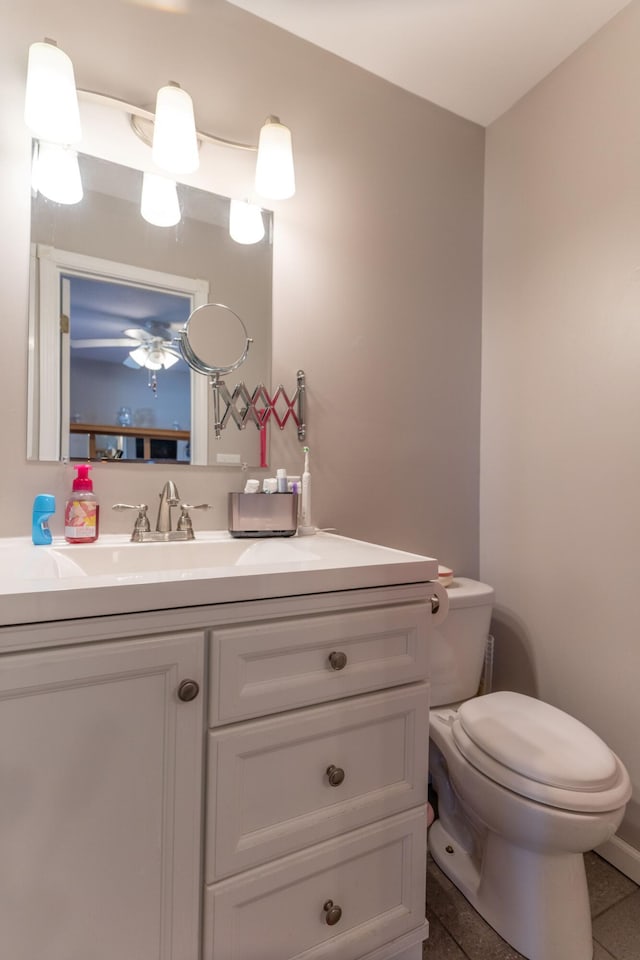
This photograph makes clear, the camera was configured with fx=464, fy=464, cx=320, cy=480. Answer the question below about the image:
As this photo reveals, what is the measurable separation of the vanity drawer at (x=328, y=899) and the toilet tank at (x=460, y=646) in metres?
0.44

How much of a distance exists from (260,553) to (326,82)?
56.8 inches

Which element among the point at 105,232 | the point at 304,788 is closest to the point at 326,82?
the point at 105,232

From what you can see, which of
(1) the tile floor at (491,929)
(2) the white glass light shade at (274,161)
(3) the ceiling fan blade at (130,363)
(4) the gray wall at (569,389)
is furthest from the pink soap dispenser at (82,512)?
(4) the gray wall at (569,389)

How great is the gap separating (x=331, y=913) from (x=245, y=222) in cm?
158

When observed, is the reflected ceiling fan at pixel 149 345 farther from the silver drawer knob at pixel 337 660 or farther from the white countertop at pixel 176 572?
the silver drawer knob at pixel 337 660

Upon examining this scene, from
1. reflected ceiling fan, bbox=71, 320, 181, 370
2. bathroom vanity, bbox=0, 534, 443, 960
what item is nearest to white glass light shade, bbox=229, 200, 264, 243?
reflected ceiling fan, bbox=71, 320, 181, 370

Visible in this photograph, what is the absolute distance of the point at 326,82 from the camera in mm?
1426

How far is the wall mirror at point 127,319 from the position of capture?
1078 millimetres

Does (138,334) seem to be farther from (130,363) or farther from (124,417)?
(124,417)

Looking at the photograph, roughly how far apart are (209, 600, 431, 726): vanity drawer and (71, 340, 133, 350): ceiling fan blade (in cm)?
79

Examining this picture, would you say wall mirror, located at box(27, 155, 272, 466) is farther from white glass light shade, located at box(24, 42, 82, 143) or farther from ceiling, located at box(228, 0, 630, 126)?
ceiling, located at box(228, 0, 630, 126)

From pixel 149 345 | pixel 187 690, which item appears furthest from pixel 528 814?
pixel 149 345

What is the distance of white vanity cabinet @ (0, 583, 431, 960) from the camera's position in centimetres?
61

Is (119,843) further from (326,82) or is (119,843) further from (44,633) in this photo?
(326,82)
